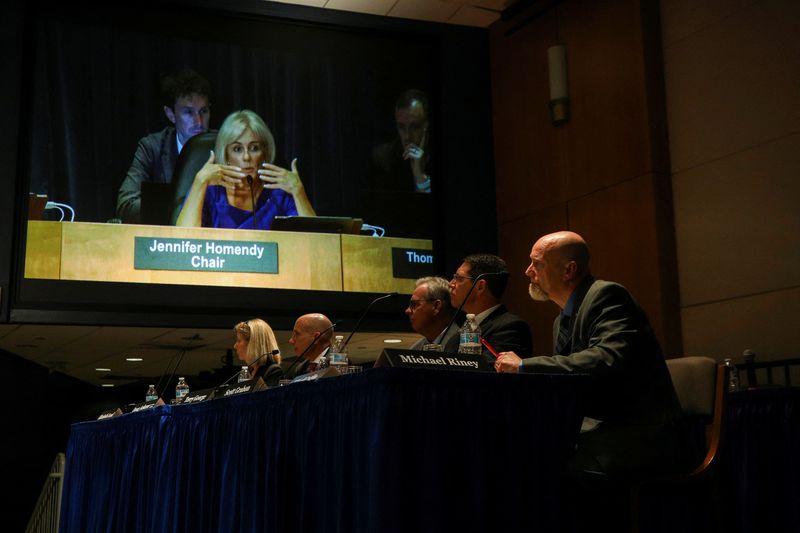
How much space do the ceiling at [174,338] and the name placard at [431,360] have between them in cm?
502

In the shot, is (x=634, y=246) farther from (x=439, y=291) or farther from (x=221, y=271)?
(x=439, y=291)

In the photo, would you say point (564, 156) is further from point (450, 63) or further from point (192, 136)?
point (192, 136)

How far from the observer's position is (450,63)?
8227mm

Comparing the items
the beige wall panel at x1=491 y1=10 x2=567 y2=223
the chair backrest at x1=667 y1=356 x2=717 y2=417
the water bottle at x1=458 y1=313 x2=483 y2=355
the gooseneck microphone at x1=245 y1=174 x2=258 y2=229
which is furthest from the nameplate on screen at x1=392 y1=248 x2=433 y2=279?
the chair backrest at x1=667 y1=356 x2=717 y2=417

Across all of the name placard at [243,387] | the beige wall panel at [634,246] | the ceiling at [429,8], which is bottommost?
the name placard at [243,387]

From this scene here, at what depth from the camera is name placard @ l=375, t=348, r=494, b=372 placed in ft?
7.22

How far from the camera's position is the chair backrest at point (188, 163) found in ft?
23.5

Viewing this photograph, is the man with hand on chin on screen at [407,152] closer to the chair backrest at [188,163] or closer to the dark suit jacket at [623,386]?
the chair backrest at [188,163]

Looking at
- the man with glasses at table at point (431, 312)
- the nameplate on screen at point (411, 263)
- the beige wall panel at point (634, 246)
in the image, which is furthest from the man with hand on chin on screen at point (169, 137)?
the man with glasses at table at point (431, 312)

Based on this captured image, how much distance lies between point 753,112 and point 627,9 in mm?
1366

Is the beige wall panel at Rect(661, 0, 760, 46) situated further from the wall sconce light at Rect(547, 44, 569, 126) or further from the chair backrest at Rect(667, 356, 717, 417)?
the chair backrest at Rect(667, 356, 717, 417)

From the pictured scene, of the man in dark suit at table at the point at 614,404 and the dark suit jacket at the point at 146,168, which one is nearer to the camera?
the man in dark suit at table at the point at 614,404

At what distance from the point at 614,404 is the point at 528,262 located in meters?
5.23

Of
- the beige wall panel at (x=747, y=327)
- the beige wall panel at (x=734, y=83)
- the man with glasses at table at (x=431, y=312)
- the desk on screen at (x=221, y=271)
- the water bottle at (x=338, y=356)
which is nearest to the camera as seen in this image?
the water bottle at (x=338, y=356)
